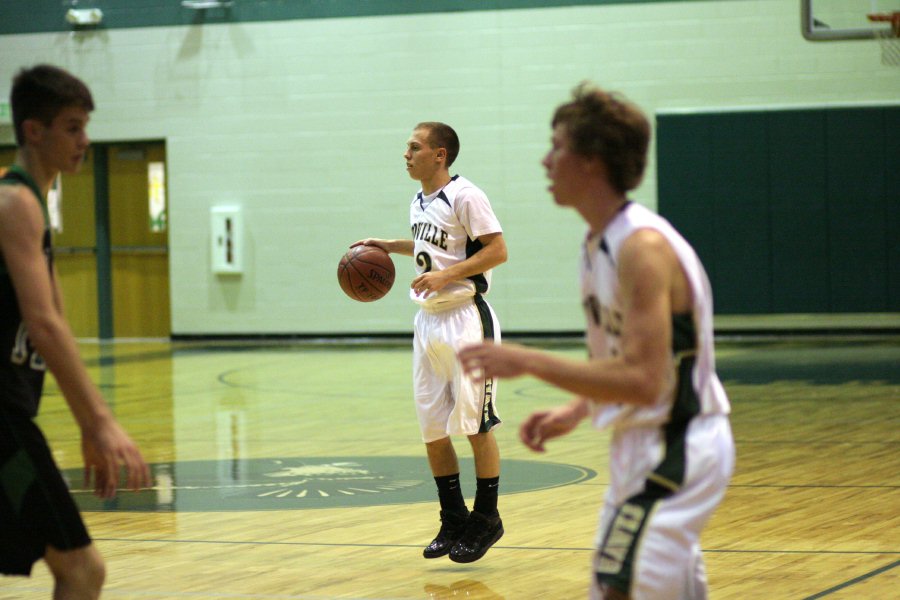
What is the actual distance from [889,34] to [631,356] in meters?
10.1

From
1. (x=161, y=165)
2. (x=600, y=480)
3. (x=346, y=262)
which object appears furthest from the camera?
(x=161, y=165)

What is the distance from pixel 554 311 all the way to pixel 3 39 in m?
9.07

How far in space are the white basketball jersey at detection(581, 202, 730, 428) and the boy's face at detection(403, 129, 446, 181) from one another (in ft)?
9.44

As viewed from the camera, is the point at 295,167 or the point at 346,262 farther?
the point at 295,167

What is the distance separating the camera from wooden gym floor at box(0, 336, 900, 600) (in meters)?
5.23

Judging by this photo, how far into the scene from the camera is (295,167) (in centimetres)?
1775

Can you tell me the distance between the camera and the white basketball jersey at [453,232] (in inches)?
224

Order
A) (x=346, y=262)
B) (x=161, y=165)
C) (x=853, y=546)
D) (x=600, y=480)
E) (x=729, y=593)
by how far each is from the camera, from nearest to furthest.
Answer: (x=729, y=593)
(x=853, y=546)
(x=346, y=262)
(x=600, y=480)
(x=161, y=165)

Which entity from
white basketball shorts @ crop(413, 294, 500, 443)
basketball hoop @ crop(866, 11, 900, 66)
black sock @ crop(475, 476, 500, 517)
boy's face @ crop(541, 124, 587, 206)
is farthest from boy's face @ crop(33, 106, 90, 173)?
basketball hoop @ crop(866, 11, 900, 66)

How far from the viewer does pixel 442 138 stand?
5762 mm

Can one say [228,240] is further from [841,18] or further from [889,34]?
[889,34]

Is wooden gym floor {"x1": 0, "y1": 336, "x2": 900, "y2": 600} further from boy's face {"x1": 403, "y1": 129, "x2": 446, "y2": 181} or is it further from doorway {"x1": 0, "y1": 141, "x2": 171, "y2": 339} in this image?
doorway {"x1": 0, "y1": 141, "x2": 171, "y2": 339}

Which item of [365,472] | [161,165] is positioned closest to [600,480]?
[365,472]

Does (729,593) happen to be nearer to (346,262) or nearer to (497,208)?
(346,262)
